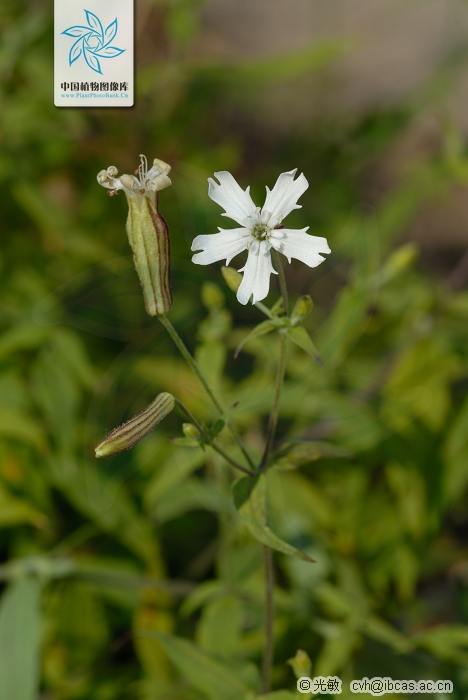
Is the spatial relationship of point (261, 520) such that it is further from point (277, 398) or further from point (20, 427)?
point (20, 427)

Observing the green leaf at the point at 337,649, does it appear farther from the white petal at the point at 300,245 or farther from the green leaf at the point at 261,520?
the white petal at the point at 300,245

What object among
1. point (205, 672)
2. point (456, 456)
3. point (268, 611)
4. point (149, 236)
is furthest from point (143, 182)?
point (456, 456)

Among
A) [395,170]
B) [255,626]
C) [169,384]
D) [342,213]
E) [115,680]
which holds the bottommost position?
[115,680]

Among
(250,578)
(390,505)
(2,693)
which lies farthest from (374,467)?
(2,693)

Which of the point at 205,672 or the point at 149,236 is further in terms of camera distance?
the point at 205,672

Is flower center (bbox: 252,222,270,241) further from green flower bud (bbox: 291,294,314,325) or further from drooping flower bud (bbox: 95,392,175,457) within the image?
drooping flower bud (bbox: 95,392,175,457)

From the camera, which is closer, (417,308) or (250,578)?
(250,578)

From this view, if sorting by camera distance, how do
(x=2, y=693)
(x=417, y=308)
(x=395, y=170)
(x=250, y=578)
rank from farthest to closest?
(x=395, y=170) → (x=417, y=308) → (x=250, y=578) → (x=2, y=693)

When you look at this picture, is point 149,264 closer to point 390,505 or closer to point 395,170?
point 390,505
